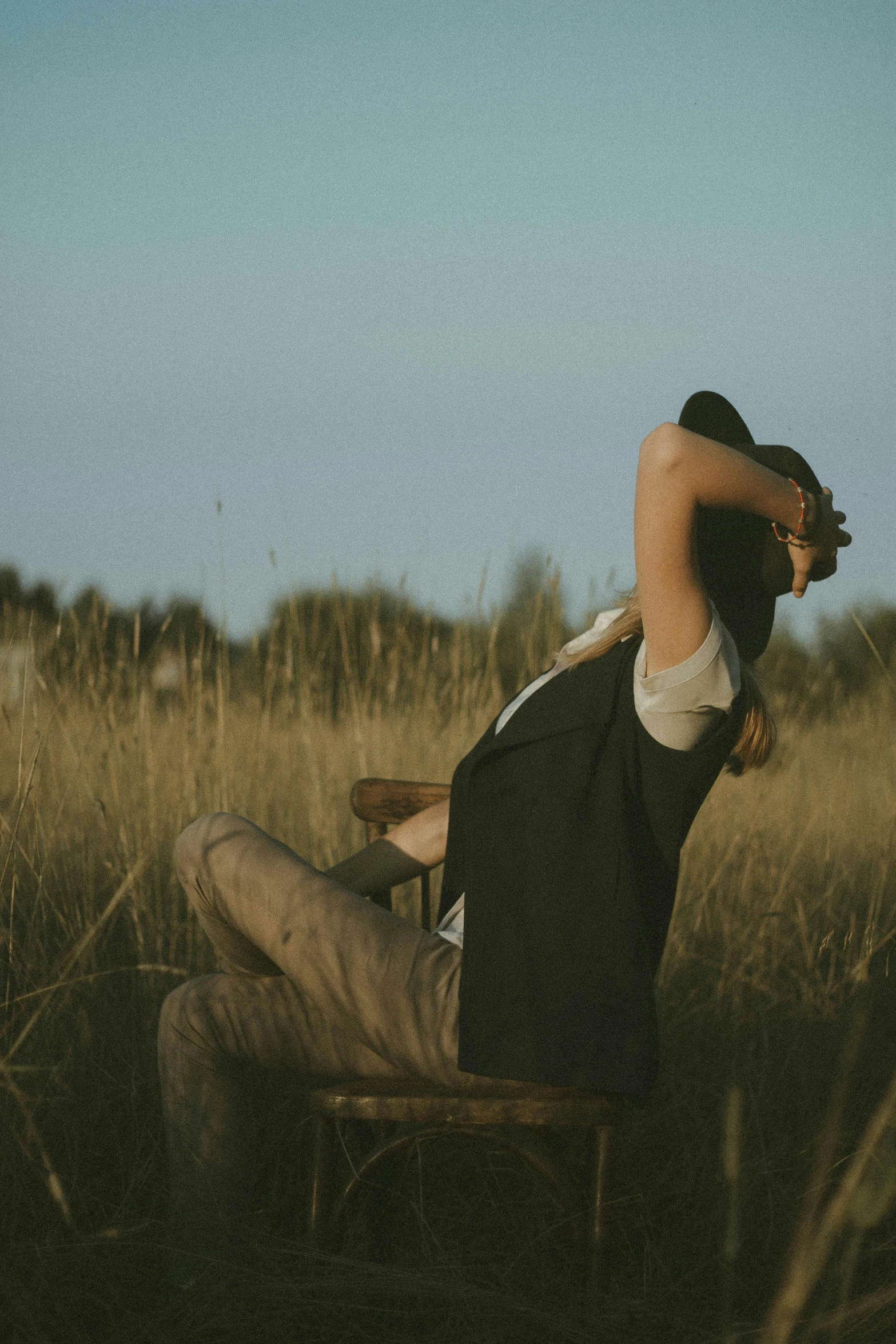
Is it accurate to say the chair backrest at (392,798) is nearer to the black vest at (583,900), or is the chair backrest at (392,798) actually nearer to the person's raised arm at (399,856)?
the person's raised arm at (399,856)

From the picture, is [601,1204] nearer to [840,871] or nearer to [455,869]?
[455,869]

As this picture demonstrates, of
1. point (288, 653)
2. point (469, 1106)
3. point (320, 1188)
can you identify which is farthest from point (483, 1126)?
point (288, 653)

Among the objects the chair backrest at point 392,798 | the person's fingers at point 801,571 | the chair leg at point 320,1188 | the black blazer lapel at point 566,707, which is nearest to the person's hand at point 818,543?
the person's fingers at point 801,571

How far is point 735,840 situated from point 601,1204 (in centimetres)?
159

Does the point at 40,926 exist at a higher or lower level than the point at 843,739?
lower

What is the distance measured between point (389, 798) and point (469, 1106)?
0.73m

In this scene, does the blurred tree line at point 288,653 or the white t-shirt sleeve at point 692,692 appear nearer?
the white t-shirt sleeve at point 692,692

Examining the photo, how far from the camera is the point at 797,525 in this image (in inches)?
49.0

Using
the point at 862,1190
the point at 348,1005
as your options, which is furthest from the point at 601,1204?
the point at 862,1190

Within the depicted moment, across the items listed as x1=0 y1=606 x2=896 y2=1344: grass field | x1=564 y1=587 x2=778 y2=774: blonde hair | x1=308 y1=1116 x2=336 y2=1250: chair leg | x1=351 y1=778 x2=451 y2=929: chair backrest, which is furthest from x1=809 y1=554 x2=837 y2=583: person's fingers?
x1=308 y1=1116 x2=336 y2=1250: chair leg

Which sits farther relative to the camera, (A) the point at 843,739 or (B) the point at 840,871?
(A) the point at 843,739

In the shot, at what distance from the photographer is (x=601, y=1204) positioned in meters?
1.21

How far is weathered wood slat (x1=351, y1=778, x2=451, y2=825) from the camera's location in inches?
72.9

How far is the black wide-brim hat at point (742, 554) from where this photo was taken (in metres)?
1.25
